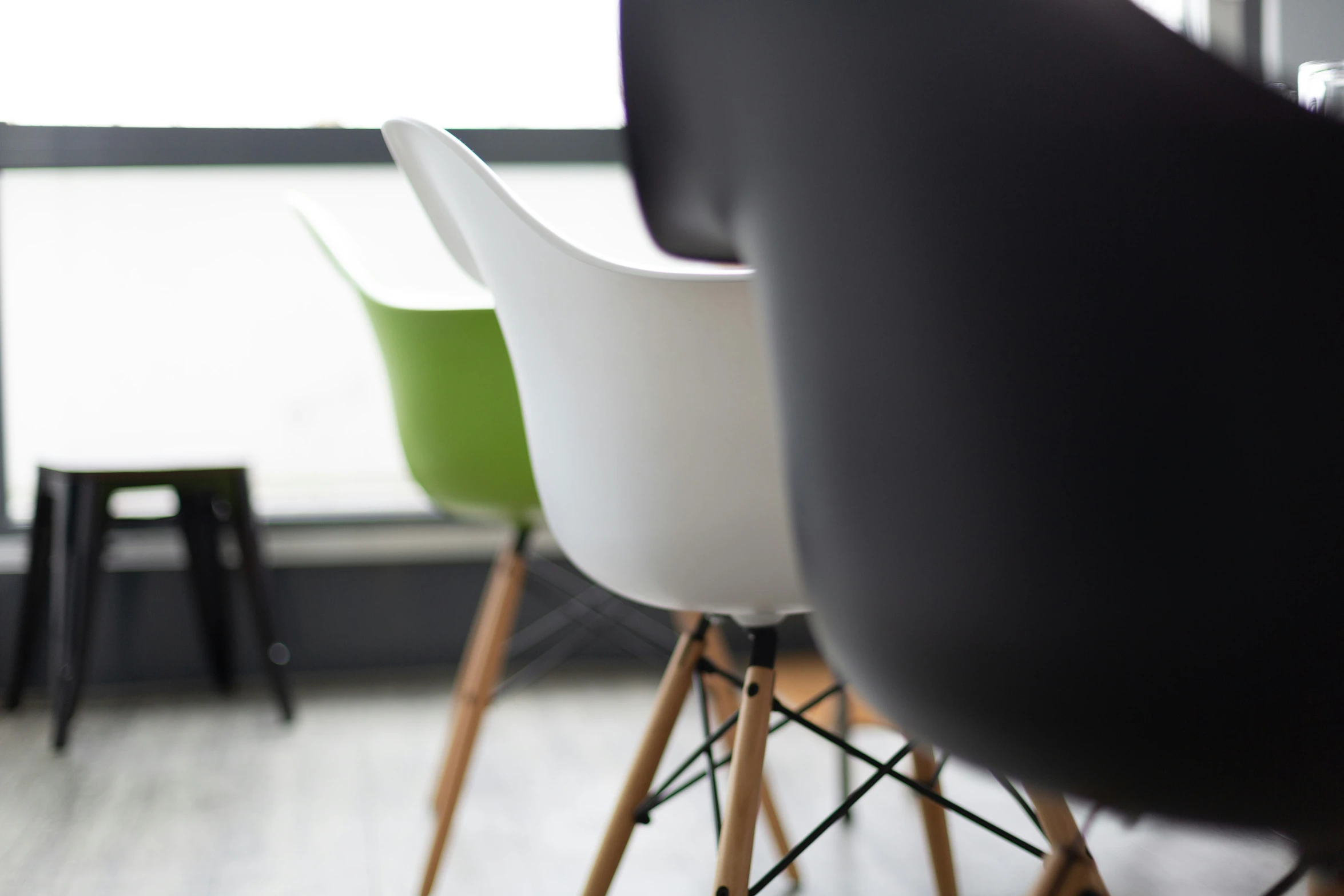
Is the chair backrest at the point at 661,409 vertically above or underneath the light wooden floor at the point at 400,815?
above

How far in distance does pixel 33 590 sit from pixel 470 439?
125 cm

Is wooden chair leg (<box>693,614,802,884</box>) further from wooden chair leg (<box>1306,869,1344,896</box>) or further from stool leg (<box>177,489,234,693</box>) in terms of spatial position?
stool leg (<box>177,489,234,693</box>)

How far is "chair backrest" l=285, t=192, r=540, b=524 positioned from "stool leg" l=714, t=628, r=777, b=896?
2.31ft

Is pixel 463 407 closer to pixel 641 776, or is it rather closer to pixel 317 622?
pixel 641 776

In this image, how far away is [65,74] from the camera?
8.56ft

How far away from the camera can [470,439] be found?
1.66m

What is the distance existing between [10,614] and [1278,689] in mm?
2683

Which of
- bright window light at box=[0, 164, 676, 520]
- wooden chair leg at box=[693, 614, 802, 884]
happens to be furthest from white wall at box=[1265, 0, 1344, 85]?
wooden chair leg at box=[693, 614, 802, 884]

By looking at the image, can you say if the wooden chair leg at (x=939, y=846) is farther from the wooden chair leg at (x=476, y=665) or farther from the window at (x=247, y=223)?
the window at (x=247, y=223)

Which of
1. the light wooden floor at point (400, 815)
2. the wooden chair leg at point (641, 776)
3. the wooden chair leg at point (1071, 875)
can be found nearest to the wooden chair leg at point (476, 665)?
the light wooden floor at point (400, 815)

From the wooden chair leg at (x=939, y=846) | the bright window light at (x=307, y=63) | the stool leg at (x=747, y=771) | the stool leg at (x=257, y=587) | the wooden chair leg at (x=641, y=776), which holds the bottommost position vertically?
the stool leg at (x=257, y=587)

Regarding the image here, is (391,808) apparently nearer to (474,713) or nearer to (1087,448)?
(474,713)

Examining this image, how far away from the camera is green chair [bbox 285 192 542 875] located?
1634mm

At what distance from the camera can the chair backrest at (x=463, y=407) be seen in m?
1.64
